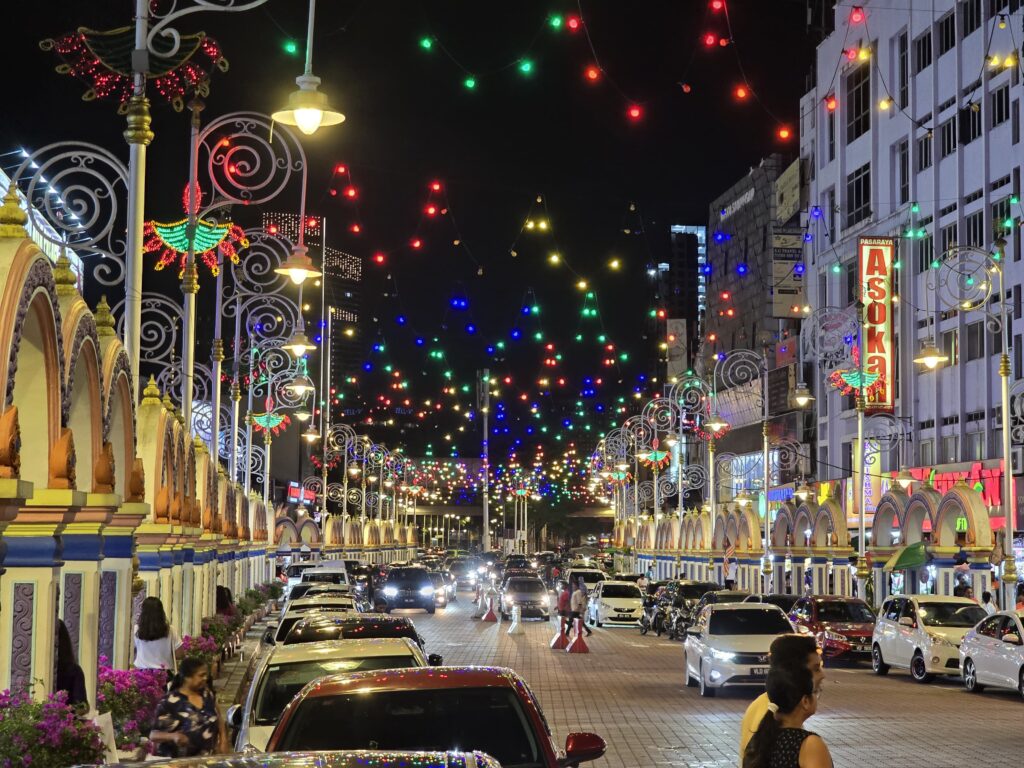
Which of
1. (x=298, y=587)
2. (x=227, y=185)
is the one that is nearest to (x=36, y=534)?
(x=227, y=185)

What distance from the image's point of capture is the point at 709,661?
24.8 m

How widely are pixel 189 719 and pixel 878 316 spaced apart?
1937 inches

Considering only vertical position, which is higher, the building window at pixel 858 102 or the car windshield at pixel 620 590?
the building window at pixel 858 102

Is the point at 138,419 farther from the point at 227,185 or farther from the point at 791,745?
the point at 791,745

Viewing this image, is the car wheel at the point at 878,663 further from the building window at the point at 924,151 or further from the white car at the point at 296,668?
the building window at the point at 924,151

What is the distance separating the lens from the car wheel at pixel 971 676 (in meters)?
26.5

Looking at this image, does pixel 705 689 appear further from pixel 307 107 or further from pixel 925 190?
pixel 925 190

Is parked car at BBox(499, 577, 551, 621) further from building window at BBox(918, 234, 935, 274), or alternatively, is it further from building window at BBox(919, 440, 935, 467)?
building window at BBox(918, 234, 935, 274)

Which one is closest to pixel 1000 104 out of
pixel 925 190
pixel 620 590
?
pixel 925 190

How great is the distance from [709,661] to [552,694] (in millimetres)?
2552

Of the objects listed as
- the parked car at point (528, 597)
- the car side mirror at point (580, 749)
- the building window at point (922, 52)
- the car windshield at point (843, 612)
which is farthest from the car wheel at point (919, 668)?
the building window at point (922, 52)

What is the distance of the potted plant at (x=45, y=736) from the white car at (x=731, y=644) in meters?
14.4

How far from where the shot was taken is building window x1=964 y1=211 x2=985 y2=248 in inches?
2067

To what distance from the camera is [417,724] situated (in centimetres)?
822
